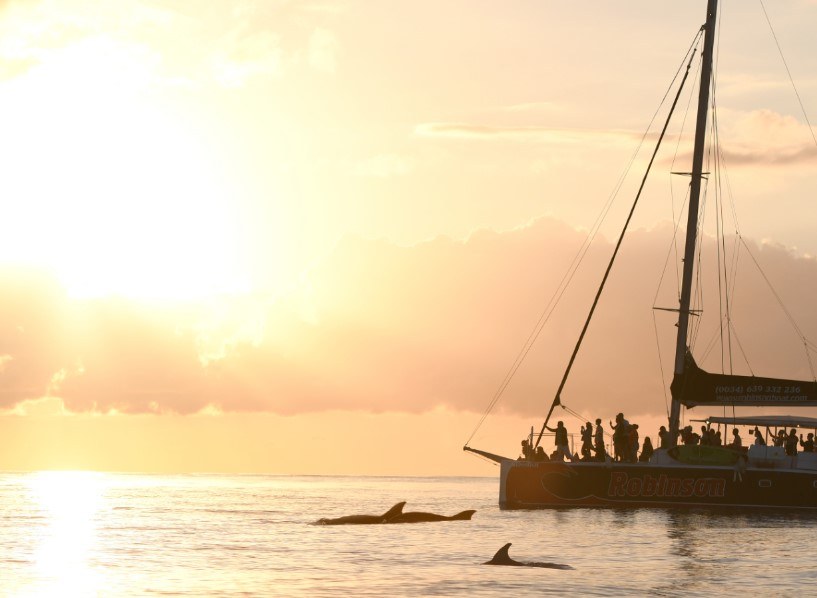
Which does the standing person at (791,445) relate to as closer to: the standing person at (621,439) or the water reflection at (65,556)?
the standing person at (621,439)

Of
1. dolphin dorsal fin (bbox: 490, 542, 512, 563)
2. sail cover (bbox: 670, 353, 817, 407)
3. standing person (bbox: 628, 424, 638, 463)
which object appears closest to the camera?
dolphin dorsal fin (bbox: 490, 542, 512, 563)

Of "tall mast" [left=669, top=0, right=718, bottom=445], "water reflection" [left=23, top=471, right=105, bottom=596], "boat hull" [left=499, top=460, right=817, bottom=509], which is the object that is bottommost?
"water reflection" [left=23, top=471, right=105, bottom=596]

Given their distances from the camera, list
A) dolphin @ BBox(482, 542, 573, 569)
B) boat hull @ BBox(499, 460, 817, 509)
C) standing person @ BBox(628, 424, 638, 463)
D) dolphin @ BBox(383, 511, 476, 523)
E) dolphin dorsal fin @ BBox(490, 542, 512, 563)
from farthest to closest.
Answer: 1. dolphin @ BBox(383, 511, 476, 523)
2. standing person @ BBox(628, 424, 638, 463)
3. boat hull @ BBox(499, 460, 817, 509)
4. dolphin dorsal fin @ BBox(490, 542, 512, 563)
5. dolphin @ BBox(482, 542, 573, 569)

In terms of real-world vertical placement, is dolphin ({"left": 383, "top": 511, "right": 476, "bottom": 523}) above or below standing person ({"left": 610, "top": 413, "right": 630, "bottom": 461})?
below

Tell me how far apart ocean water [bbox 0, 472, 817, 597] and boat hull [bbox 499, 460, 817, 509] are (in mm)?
1104

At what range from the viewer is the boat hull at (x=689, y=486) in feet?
178

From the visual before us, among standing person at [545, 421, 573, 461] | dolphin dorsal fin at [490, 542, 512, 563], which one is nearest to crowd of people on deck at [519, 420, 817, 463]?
standing person at [545, 421, 573, 461]

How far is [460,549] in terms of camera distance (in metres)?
44.6

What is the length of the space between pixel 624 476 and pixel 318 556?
16324mm

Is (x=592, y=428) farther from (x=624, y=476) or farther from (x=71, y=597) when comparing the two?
(x=71, y=597)

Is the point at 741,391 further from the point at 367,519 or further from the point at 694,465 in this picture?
the point at 367,519

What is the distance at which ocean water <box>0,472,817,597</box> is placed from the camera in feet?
113

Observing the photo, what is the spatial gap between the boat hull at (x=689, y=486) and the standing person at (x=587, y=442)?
0.70 metres

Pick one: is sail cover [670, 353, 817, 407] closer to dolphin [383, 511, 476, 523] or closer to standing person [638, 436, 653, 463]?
standing person [638, 436, 653, 463]
